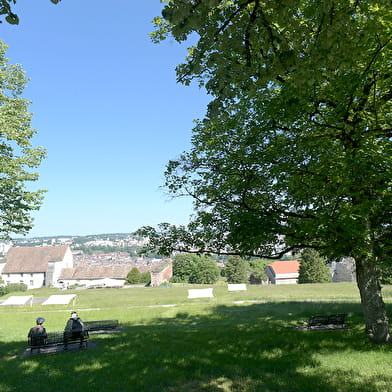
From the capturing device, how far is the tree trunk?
9719 millimetres

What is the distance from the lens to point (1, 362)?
9.20m

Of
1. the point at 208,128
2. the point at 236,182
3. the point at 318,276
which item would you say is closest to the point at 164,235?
the point at 236,182

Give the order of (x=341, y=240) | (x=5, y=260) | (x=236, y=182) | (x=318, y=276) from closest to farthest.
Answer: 1. (x=341, y=240)
2. (x=236, y=182)
3. (x=318, y=276)
4. (x=5, y=260)

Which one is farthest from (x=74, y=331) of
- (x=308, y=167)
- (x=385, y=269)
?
(x=385, y=269)

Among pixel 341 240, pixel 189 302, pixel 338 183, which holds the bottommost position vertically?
pixel 189 302

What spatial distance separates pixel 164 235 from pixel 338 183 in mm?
6100

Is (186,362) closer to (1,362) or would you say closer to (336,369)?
(336,369)

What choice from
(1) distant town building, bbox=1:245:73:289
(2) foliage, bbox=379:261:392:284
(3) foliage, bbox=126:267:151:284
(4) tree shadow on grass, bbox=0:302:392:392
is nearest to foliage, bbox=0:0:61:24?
(4) tree shadow on grass, bbox=0:302:392:392

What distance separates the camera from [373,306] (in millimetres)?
9812

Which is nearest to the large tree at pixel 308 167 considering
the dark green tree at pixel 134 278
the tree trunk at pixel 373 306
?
the tree trunk at pixel 373 306

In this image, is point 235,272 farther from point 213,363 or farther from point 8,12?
point 8,12

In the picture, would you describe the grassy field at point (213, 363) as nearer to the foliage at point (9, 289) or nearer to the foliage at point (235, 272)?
the foliage at point (9, 289)

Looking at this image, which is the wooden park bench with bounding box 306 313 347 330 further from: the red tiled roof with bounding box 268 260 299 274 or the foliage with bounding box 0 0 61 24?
the red tiled roof with bounding box 268 260 299 274

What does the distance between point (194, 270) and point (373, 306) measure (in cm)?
7846
